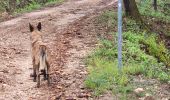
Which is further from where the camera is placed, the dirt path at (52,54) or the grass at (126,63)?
the grass at (126,63)

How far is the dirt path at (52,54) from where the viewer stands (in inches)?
377

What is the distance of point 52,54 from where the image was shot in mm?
13562

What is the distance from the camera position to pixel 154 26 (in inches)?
838

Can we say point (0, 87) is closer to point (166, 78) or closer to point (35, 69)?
point (35, 69)

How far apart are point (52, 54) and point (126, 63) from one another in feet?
8.47

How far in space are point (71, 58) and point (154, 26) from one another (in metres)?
9.26

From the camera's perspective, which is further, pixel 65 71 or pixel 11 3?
pixel 11 3

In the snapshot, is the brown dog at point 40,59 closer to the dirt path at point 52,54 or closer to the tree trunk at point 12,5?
the dirt path at point 52,54

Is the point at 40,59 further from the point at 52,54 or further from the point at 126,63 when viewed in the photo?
the point at 52,54

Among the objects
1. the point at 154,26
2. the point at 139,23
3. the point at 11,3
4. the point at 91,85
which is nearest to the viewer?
the point at 91,85

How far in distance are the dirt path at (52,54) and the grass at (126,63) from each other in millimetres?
351

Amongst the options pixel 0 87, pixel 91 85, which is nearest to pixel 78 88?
pixel 91 85

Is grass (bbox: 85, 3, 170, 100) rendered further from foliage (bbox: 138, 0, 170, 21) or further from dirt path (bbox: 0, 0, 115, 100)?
foliage (bbox: 138, 0, 170, 21)

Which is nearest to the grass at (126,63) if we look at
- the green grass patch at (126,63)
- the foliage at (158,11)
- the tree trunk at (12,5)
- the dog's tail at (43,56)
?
the green grass patch at (126,63)
